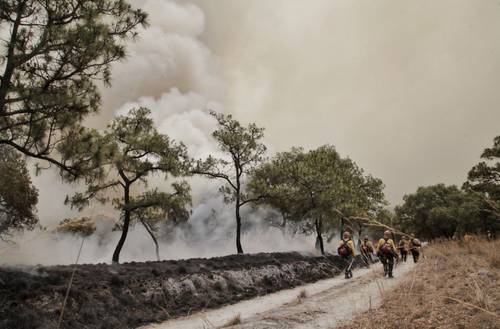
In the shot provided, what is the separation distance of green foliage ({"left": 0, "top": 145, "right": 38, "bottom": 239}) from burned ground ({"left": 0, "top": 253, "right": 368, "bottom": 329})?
42.4 feet

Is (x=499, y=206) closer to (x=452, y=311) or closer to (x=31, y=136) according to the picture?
(x=452, y=311)

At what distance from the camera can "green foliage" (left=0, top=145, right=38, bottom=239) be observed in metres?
25.9

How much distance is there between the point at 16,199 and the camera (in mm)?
26953

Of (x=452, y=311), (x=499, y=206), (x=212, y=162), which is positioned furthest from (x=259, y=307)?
(x=212, y=162)

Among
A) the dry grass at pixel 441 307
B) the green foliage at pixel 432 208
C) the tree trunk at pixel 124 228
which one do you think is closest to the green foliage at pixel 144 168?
the tree trunk at pixel 124 228

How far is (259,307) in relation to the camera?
15469 mm

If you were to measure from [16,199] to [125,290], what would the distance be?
1697cm

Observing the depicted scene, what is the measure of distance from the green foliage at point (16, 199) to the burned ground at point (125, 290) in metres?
12.9

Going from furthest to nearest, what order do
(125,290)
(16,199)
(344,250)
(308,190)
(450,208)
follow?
1. (450,208)
2. (308,190)
3. (16,199)
4. (344,250)
5. (125,290)

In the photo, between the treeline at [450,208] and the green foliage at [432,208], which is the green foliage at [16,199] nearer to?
the treeline at [450,208]

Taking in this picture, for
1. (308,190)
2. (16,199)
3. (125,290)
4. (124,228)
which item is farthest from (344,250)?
(16,199)

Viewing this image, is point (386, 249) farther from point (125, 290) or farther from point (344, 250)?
point (125, 290)

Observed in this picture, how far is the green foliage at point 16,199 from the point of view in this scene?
84.8 ft

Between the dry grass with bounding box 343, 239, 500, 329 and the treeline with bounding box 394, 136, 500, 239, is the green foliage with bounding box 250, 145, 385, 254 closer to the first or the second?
the treeline with bounding box 394, 136, 500, 239
